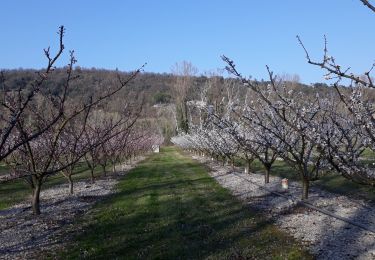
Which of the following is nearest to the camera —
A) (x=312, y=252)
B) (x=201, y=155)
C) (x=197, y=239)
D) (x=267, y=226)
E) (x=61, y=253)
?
(x=312, y=252)

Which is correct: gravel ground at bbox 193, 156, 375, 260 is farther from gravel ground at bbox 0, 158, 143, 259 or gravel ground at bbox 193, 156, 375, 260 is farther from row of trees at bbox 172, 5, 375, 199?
gravel ground at bbox 0, 158, 143, 259

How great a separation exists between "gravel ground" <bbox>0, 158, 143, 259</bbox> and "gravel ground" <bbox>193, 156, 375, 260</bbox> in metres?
5.24

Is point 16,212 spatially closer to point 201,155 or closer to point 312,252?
point 312,252

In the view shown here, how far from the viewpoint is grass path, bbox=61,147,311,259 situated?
8961mm

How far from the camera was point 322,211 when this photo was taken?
12289 millimetres

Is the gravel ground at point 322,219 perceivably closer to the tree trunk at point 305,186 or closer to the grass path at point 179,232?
the tree trunk at point 305,186

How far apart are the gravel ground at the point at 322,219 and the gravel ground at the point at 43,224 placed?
5.24 m

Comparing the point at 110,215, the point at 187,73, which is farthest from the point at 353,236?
the point at 187,73

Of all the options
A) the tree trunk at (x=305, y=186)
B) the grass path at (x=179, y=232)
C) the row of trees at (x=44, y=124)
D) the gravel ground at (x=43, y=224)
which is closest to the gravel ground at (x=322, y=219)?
the tree trunk at (x=305, y=186)

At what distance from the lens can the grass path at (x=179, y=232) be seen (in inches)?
353

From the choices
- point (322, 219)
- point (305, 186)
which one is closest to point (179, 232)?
point (322, 219)

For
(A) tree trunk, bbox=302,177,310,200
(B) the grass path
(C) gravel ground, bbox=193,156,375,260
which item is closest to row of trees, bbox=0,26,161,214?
(B) the grass path

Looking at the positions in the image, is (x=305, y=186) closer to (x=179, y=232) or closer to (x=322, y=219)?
(x=322, y=219)

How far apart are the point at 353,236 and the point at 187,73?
66.3 meters
